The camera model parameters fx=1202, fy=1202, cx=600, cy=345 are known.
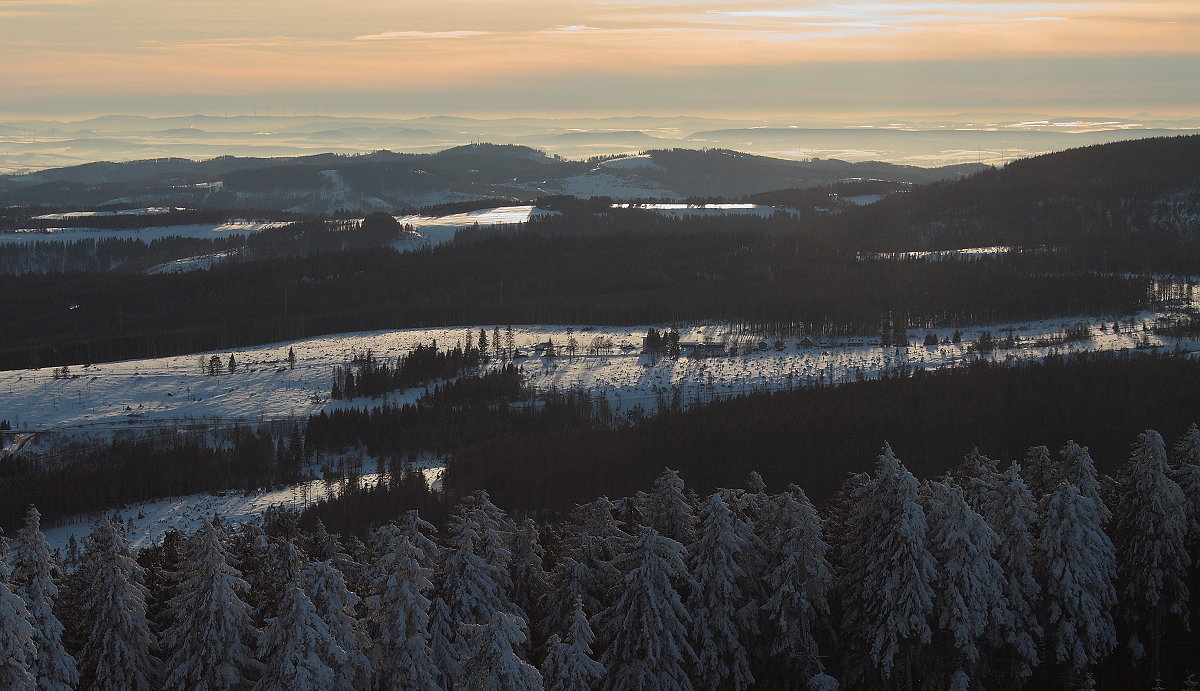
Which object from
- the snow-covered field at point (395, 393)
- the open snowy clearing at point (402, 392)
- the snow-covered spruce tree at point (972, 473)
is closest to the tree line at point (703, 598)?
the snow-covered spruce tree at point (972, 473)

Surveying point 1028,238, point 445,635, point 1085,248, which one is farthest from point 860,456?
point 1028,238

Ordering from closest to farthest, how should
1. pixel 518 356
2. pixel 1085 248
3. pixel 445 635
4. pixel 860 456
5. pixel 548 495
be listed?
pixel 445 635, pixel 548 495, pixel 860 456, pixel 518 356, pixel 1085 248

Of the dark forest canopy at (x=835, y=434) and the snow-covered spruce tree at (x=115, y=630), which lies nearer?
the snow-covered spruce tree at (x=115, y=630)

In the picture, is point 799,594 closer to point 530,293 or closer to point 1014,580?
point 1014,580

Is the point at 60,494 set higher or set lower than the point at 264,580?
lower

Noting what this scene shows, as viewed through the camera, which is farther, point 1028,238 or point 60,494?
point 1028,238

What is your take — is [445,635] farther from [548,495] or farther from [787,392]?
[787,392]

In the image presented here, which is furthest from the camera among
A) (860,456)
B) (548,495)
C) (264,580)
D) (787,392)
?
(787,392)

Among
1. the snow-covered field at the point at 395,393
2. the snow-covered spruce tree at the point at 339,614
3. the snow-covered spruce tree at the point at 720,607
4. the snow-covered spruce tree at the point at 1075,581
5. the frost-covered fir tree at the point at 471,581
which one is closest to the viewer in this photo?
the snow-covered spruce tree at the point at 339,614

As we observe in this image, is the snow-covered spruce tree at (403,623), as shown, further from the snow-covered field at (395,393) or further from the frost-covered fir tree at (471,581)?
the snow-covered field at (395,393)
